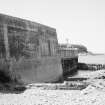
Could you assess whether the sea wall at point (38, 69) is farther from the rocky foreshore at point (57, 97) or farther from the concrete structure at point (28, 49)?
the rocky foreshore at point (57, 97)

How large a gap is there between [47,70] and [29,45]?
159 inches

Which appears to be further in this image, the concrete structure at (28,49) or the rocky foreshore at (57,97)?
the concrete structure at (28,49)

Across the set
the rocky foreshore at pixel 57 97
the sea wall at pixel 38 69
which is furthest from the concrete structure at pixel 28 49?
the rocky foreshore at pixel 57 97

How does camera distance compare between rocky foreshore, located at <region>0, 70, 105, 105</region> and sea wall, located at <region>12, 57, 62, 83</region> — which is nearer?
rocky foreshore, located at <region>0, 70, 105, 105</region>

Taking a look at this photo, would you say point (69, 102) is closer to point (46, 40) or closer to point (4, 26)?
point (4, 26)

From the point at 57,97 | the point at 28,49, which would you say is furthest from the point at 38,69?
the point at 57,97

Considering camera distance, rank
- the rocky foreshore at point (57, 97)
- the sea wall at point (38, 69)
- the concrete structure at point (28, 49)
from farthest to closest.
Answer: the sea wall at point (38, 69) → the concrete structure at point (28, 49) → the rocky foreshore at point (57, 97)

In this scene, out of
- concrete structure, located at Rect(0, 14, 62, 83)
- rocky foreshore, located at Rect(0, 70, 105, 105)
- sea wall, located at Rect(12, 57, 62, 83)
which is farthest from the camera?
sea wall, located at Rect(12, 57, 62, 83)

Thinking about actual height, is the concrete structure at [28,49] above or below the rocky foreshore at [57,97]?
above

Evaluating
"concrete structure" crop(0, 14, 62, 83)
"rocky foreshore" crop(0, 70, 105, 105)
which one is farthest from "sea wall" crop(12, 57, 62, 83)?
"rocky foreshore" crop(0, 70, 105, 105)

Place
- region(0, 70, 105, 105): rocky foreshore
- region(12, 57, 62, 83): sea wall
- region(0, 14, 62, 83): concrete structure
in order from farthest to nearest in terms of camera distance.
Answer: region(12, 57, 62, 83): sea wall < region(0, 14, 62, 83): concrete structure < region(0, 70, 105, 105): rocky foreshore

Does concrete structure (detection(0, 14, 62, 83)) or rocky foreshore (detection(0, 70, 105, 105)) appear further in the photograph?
concrete structure (detection(0, 14, 62, 83))

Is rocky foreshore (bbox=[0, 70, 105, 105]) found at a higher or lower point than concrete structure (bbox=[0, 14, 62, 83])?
lower

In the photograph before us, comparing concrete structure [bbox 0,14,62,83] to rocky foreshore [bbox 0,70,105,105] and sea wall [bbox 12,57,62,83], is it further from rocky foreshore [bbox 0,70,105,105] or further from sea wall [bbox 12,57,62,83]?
rocky foreshore [bbox 0,70,105,105]
